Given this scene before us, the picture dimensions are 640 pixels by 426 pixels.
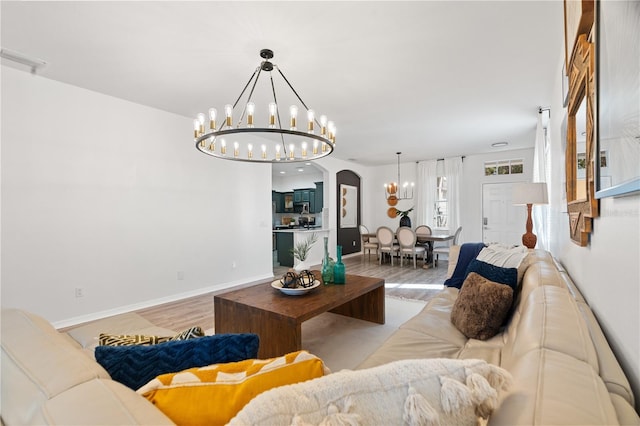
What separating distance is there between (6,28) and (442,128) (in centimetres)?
546

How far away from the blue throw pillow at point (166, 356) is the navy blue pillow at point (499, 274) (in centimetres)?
183

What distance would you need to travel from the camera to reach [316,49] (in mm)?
2613

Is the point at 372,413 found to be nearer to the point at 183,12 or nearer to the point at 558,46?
the point at 183,12

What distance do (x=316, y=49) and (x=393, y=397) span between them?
276cm

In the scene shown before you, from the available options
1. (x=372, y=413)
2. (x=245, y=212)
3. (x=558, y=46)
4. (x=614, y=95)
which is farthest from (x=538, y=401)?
(x=245, y=212)

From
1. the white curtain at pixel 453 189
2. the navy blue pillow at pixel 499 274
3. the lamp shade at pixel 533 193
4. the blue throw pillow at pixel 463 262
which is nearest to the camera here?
the navy blue pillow at pixel 499 274

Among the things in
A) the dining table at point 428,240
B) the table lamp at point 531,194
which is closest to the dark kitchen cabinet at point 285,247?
the dining table at point 428,240

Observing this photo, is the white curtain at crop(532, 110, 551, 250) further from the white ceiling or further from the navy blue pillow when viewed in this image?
the navy blue pillow

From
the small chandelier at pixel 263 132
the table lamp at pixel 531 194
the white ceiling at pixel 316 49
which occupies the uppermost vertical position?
the white ceiling at pixel 316 49

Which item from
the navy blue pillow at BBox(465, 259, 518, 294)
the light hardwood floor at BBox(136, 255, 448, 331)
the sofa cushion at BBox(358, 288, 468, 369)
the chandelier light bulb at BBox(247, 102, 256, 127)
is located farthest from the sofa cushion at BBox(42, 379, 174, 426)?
the light hardwood floor at BBox(136, 255, 448, 331)

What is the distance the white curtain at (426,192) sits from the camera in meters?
7.93

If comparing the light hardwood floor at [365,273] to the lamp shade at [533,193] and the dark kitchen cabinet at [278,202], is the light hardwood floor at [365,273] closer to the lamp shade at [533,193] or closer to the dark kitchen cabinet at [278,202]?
the lamp shade at [533,193]

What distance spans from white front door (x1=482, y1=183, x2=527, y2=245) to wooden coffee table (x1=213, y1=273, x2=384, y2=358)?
5556 millimetres

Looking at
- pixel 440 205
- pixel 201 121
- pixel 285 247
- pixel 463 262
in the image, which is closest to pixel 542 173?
pixel 463 262
